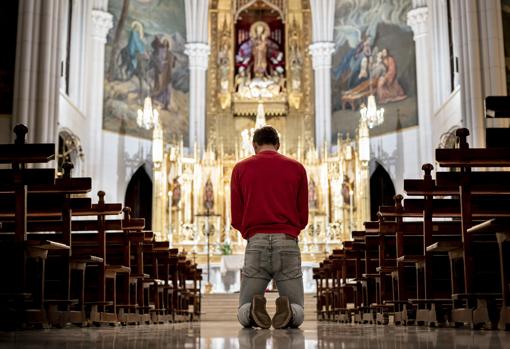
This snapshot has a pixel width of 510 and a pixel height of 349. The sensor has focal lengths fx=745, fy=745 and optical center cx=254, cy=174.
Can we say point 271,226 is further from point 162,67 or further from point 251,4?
point 251,4

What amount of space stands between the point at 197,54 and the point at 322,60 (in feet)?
14.4

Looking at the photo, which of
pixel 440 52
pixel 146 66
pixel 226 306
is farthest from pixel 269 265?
pixel 146 66

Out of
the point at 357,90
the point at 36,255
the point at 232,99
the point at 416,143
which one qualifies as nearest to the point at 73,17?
the point at 232,99

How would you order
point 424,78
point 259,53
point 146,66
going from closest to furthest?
point 424,78, point 146,66, point 259,53

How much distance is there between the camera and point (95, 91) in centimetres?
2319

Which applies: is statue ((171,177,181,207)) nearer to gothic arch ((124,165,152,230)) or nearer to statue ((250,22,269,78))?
gothic arch ((124,165,152,230))

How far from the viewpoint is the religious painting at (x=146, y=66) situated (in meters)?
24.2

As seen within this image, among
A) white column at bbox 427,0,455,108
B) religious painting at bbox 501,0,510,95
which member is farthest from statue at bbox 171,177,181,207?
religious painting at bbox 501,0,510,95

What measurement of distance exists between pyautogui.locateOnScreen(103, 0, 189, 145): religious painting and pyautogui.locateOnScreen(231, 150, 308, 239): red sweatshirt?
1789 centimetres

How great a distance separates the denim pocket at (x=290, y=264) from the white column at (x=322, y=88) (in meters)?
19.2

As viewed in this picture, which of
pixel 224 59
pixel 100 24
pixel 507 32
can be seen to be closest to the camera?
pixel 507 32

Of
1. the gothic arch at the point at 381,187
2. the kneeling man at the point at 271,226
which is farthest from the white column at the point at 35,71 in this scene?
the gothic arch at the point at 381,187

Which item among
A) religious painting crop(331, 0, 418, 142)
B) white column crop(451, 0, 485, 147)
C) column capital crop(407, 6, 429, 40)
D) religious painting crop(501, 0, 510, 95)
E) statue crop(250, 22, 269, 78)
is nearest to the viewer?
religious painting crop(501, 0, 510, 95)

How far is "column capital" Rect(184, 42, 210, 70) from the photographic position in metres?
26.1
